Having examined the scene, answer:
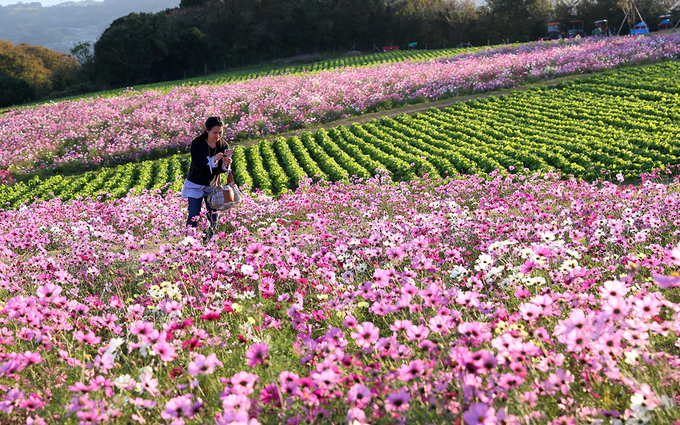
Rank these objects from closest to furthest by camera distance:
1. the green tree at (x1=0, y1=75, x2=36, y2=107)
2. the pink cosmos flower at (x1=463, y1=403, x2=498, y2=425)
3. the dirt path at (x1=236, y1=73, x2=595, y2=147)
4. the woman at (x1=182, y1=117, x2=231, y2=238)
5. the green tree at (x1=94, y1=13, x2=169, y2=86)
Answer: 1. the pink cosmos flower at (x1=463, y1=403, x2=498, y2=425)
2. the woman at (x1=182, y1=117, x2=231, y2=238)
3. the dirt path at (x1=236, y1=73, x2=595, y2=147)
4. the green tree at (x1=0, y1=75, x2=36, y2=107)
5. the green tree at (x1=94, y1=13, x2=169, y2=86)

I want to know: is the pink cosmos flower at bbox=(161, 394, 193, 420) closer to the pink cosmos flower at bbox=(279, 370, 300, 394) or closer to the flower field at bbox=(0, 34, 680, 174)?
the pink cosmos flower at bbox=(279, 370, 300, 394)

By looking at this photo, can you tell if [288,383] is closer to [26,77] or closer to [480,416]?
[480,416]

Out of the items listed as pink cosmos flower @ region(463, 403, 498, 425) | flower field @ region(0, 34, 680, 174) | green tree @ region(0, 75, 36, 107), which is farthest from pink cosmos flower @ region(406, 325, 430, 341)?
green tree @ region(0, 75, 36, 107)

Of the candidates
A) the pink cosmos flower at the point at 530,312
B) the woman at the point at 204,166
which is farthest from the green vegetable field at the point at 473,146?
the pink cosmos flower at the point at 530,312

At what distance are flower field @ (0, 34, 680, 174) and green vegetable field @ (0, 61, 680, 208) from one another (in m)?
1.85

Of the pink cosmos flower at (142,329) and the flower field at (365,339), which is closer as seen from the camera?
the flower field at (365,339)

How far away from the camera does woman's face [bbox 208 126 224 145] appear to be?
5895 mm

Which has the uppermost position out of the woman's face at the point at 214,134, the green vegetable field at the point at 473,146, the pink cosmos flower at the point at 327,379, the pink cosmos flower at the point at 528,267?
the woman's face at the point at 214,134

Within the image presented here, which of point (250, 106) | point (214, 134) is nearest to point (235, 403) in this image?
point (214, 134)

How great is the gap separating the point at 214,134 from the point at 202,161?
429mm

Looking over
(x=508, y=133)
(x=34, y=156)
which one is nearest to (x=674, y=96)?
(x=508, y=133)

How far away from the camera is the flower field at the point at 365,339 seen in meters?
2.14

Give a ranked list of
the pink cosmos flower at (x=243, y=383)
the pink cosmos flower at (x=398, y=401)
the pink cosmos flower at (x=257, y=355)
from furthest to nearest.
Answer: the pink cosmos flower at (x=257, y=355) → the pink cosmos flower at (x=243, y=383) → the pink cosmos flower at (x=398, y=401)

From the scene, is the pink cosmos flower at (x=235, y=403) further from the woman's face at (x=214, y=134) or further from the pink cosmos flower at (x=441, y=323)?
the woman's face at (x=214, y=134)
